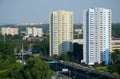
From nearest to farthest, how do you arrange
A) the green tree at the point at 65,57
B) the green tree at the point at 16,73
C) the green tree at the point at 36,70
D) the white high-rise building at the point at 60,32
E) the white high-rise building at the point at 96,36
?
the green tree at the point at 16,73 < the green tree at the point at 36,70 < the white high-rise building at the point at 96,36 < the green tree at the point at 65,57 < the white high-rise building at the point at 60,32

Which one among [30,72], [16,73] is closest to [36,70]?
[30,72]

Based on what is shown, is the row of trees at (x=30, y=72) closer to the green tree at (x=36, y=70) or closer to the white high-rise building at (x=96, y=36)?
the green tree at (x=36, y=70)

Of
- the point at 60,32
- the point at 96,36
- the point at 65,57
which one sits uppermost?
the point at 60,32

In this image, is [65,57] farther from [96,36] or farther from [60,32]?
[60,32]

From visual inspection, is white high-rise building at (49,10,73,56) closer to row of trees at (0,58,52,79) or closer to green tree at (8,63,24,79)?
row of trees at (0,58,52,79)

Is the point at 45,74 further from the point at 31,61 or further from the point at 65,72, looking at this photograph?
the point at 65,72

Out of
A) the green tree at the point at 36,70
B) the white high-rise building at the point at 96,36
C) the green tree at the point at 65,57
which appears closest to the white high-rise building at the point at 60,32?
the green tree at the point at 65,57

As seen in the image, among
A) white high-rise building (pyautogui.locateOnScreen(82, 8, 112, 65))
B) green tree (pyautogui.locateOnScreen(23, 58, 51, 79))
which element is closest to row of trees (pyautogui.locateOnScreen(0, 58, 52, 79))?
green tree (pyautogui.locateOnScreen(23, 58, 51, 79))
